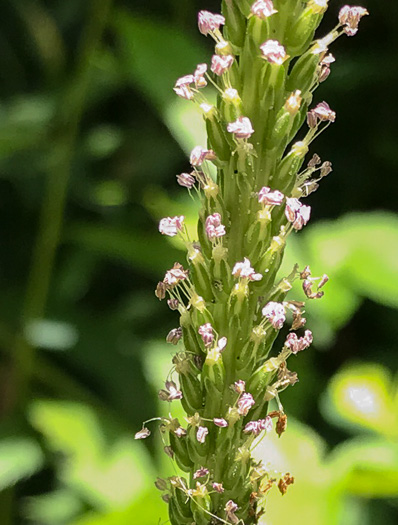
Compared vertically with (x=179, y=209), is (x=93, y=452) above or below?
below

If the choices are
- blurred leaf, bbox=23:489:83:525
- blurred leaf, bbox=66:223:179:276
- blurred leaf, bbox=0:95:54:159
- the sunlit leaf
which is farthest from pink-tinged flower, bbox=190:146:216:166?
blurred leaf, bbox=23:489:83:525

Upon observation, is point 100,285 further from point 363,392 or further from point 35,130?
point 363,392

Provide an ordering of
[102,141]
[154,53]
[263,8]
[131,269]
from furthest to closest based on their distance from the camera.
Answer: [131,269] < [102,141] < [154,53] < [263,8]

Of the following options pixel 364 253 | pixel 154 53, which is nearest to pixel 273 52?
pixel 364 253

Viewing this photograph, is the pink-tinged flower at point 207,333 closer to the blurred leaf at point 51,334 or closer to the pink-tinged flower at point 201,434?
the pink-tinged flower at point 201,434

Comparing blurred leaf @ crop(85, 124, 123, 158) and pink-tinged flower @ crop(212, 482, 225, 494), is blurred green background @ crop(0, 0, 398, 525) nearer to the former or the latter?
Answer: blurred leaf @ crop(85, 124, 123, 158)

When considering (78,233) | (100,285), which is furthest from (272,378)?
(100,285)

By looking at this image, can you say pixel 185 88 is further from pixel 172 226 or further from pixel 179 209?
pixel 179 209
